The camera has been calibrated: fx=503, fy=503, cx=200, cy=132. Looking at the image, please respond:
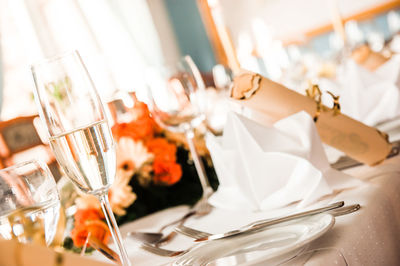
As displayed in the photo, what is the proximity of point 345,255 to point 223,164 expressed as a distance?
12.7 inches

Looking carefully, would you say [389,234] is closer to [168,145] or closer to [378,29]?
[168,145]

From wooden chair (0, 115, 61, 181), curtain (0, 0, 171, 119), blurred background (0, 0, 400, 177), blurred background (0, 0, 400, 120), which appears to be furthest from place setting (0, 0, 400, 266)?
curtain (0, 0, 171, 119)

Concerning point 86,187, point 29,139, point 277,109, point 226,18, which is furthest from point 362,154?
point 226,18

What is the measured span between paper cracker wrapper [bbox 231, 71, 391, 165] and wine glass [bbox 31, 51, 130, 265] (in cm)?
29

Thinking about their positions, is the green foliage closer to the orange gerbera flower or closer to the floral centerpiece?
the floral centerpiece

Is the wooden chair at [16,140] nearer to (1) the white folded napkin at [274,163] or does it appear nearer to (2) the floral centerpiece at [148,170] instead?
(2) the floral centerpiece at [148,170]

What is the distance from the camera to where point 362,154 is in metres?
0.85

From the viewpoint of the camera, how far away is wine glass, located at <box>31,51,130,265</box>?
0.62 meters

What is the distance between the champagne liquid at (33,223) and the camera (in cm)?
52

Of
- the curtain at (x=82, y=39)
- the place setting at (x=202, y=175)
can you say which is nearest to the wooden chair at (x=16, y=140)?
the curtain at (x=82, y=39)

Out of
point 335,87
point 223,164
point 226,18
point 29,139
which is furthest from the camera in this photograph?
point 226,18

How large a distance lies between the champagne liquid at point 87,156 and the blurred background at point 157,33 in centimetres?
319

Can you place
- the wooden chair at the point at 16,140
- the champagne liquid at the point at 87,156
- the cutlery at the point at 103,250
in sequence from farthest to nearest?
the wooden chair at the point at 16,140, the cutlery at the point at 103,250, the champagne liquid at the point at 87,156

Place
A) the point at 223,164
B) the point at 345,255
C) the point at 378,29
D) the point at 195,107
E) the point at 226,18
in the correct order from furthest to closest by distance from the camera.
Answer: the point at 226,18, the point at 378,29, the point at 195,107, the point at 223,164, the point at 345,255
